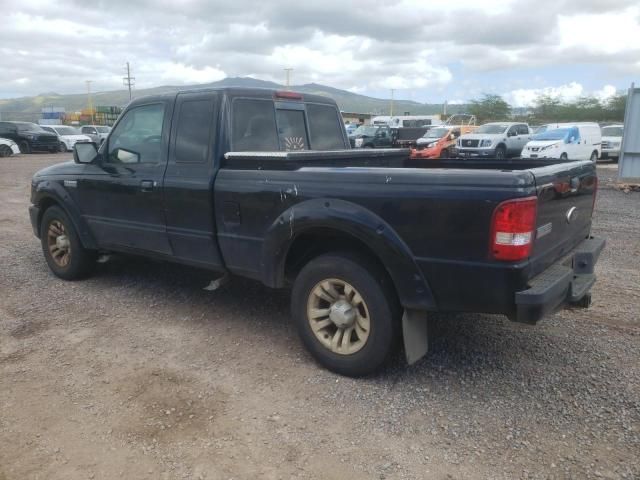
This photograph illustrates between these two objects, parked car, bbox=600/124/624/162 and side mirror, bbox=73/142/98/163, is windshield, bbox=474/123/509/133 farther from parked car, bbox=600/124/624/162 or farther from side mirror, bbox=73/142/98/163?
side mirror, bbox=73/142/98/163

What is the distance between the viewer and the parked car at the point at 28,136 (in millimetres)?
28984

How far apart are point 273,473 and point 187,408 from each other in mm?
843

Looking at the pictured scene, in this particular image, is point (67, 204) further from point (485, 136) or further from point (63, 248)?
point (485, 136)

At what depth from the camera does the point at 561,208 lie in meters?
3.39

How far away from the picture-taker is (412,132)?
102 ft

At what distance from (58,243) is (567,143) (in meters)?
18.4

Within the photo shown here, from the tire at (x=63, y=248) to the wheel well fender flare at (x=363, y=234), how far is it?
9.27 ft

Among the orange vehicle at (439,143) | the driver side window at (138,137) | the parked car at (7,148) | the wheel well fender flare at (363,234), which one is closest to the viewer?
the wheel well fender flare at (363,234)

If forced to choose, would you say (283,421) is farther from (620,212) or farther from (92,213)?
(620,212)

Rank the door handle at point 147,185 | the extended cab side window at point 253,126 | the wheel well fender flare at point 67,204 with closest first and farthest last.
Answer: the extended cab side window at point 253,126 < the door handle at point 147,185 < the wheel well fender flare at point 67,204

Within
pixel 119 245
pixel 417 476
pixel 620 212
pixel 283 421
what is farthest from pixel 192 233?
pixel 620 212

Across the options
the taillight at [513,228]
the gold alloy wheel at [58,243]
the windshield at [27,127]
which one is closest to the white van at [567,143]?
the gold alloy wheel at [58,243]

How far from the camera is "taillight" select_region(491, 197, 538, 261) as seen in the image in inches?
112

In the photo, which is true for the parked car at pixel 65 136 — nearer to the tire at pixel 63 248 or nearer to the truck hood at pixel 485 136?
the truck hood at pixel 485 136
